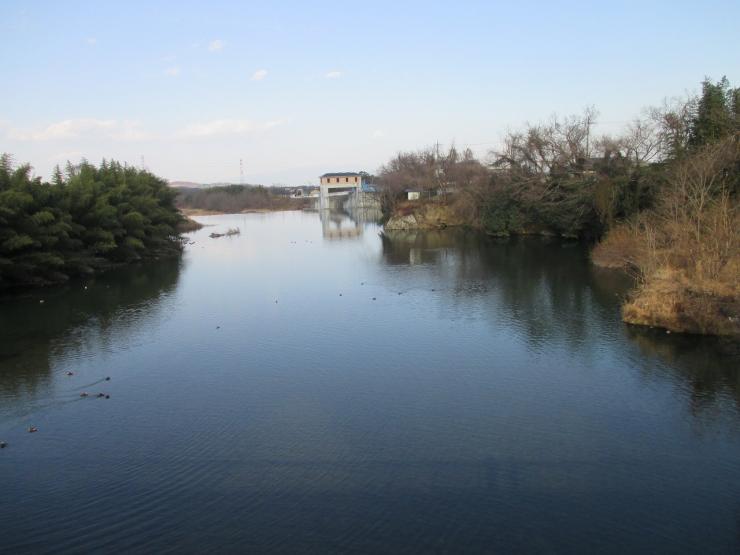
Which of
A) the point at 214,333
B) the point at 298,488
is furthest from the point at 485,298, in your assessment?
the point at 298,488

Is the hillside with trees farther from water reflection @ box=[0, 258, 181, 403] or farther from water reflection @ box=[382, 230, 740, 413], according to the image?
water reflection @ box=[0, 258, 181, 403]

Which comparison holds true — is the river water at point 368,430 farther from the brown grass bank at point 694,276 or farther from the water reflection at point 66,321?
the brown grass bank at point 694,276

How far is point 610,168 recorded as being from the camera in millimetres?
33000

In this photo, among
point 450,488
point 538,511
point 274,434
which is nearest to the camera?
point 538,511

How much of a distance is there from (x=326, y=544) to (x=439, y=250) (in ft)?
96.9

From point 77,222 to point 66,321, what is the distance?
11.0 m

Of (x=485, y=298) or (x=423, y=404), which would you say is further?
(x=485, y=298)

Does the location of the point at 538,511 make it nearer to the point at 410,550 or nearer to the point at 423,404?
the point at 410,550

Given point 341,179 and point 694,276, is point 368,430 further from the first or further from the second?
point 341,179

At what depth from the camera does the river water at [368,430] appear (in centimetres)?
754

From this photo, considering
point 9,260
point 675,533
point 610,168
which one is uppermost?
point 610,168

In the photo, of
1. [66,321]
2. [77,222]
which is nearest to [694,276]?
[66,321]

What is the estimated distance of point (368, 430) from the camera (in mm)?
10312

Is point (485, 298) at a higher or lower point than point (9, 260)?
lower
